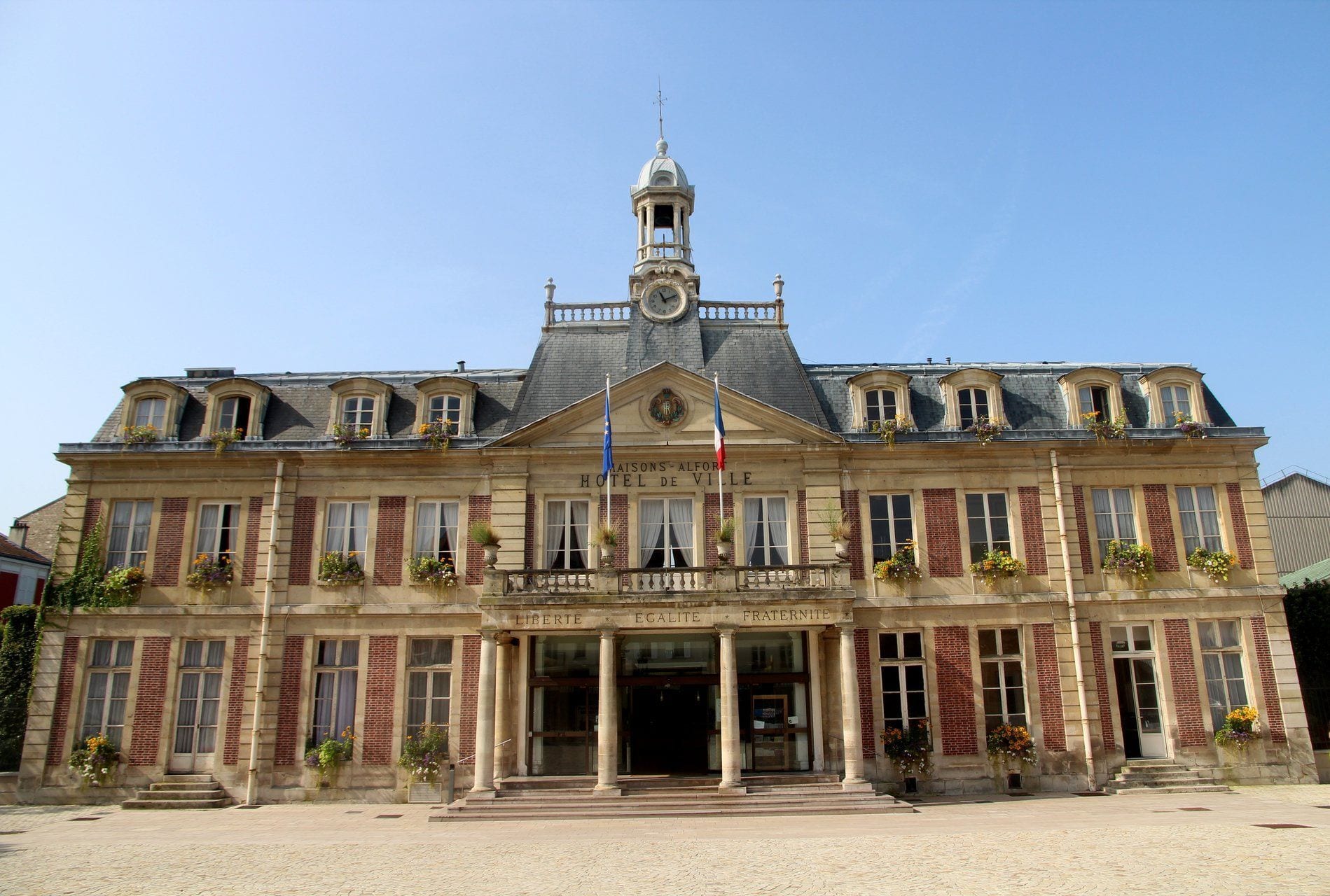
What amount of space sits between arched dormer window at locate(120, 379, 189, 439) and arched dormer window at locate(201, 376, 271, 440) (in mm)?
770

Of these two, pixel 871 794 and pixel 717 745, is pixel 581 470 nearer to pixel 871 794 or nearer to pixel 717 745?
pixel 717 745

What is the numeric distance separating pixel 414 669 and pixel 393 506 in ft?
13.3

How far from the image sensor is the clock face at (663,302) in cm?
2616

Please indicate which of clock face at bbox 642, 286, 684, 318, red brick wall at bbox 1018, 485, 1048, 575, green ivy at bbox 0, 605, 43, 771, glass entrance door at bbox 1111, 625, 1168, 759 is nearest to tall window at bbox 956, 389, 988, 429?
red brick wall at bbox 1018, 485, 1048, 575

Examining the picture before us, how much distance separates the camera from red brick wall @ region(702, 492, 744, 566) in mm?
22984

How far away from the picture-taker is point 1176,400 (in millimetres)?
24656

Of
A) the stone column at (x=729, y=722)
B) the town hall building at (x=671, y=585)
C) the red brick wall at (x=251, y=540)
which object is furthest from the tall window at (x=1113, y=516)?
the red brick wall at (x=251, y=540)

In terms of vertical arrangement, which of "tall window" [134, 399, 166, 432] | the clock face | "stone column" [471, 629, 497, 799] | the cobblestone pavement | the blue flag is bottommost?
the cobblestone pavement

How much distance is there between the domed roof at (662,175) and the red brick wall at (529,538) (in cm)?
1060

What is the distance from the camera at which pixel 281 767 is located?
72.6 ft

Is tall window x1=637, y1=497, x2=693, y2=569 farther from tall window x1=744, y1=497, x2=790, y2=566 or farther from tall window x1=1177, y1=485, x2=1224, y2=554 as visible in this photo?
tall window x1=1177, y1=485, x2=1224, y2=554

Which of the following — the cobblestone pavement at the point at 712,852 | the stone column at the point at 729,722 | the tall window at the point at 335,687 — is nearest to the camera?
the cobblestone pavement at the point at 712,852

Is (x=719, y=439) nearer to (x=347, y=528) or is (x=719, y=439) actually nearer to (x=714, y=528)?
(x=714, y=528)

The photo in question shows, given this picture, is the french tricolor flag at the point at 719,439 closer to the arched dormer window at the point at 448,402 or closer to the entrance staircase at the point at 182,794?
the arched dormer window at the point at 448,402
